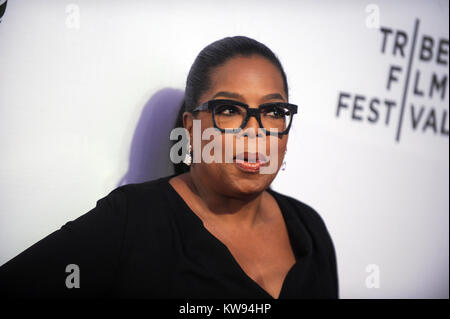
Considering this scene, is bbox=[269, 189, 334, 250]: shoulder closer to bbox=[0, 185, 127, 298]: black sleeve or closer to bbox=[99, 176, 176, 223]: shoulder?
bbox=[99, 176, 176, 223]: shoulder

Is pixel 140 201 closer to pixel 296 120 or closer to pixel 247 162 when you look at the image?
pixel 247 162

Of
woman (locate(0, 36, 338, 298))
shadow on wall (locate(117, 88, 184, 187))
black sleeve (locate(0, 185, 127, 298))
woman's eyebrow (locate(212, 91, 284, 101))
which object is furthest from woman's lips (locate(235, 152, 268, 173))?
shadow on wall (locate(117, 88, 184, 187))

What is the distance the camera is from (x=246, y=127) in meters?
0.88

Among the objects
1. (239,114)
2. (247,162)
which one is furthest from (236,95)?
(247,162)

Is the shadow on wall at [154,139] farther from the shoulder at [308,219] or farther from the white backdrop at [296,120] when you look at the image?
the shoulder at [308,219]

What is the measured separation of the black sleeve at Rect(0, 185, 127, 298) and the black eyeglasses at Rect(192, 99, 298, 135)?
0.31 metres

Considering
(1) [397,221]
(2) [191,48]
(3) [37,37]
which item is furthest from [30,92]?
(1) [397,221]

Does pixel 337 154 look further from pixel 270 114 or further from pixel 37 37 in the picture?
pixel 37 37

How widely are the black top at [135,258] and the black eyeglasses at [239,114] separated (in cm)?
23

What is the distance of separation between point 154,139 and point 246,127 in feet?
1.49

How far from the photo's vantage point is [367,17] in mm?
1522

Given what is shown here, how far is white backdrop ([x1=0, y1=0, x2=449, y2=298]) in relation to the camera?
1078 millimetres

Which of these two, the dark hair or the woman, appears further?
the dark hair

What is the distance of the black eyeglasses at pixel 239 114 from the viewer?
880 mm
